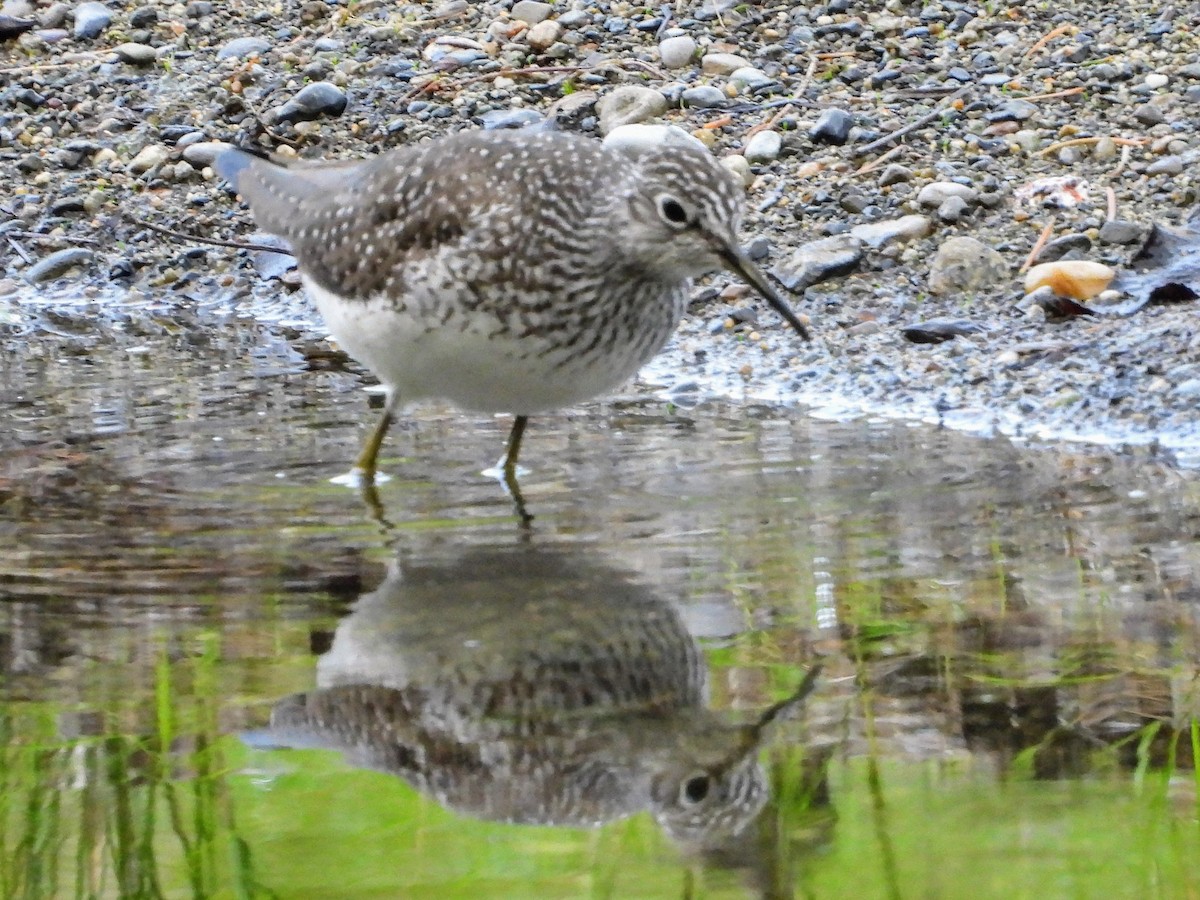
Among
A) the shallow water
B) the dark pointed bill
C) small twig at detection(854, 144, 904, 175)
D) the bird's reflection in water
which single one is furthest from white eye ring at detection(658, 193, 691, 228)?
small twig at detection(854, 144, 904, 175)

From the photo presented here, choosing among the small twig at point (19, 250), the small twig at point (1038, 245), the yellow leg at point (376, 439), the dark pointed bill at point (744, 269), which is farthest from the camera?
the small twig at point (19, 250)

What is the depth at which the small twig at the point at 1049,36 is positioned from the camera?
29.6 ft

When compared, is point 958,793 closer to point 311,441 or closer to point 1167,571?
point 1167,571

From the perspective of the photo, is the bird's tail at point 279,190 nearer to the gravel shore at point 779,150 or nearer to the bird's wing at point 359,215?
the bird's wing at point 359,215

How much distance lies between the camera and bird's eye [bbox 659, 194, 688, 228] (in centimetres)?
517

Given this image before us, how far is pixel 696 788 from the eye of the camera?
3252mm

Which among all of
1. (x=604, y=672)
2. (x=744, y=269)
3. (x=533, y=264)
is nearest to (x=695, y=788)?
(x=604, y=672)

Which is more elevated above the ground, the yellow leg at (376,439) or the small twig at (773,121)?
the small twig at (773,121)

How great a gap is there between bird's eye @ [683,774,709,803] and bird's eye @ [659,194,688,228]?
2.24 meters

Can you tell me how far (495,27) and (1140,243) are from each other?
4.04 m

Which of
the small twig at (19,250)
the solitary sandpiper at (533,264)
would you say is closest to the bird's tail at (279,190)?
the solitary sandpiper at (533,264)

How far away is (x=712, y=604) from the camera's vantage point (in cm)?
430

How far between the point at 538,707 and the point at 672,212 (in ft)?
6.43

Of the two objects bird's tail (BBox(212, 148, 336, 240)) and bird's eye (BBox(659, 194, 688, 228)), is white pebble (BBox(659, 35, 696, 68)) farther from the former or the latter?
bird's eye (BBox(659, 194, 688, 228))
